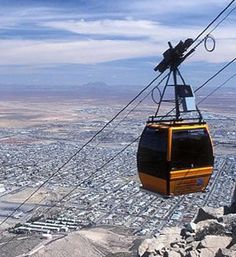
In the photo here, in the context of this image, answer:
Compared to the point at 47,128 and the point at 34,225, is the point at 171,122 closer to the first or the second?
the point at 34,225

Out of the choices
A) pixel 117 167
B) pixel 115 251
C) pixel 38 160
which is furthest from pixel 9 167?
pixel 115 251

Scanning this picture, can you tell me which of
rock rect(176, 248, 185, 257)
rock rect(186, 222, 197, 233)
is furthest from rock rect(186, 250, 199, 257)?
rock rect(186, 222, 197, 233)

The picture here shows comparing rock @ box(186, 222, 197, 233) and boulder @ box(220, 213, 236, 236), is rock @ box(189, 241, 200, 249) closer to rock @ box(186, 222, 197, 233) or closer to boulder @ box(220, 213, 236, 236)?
boulder @ box(220, 213, 236, 236)

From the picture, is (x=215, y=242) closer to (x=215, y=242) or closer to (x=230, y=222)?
(x=215, y=242)

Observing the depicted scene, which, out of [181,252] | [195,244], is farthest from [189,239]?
[181,252]

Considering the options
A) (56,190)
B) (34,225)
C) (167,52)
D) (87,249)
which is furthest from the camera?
(56,190)

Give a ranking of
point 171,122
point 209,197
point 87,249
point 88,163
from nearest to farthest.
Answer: point 171,122 < point 87,249 < point 209,197 < point 88,163
